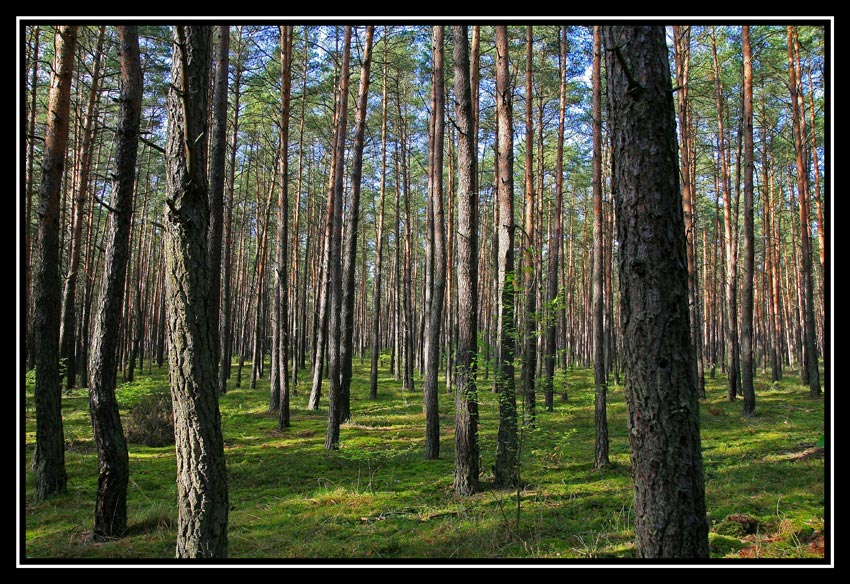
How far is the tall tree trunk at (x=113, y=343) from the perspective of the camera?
536 centimetres

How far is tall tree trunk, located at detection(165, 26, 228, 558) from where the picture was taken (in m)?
3.73

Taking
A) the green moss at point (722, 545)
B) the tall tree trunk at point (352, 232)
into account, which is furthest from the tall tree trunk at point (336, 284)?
the green moss at point (722, 545)

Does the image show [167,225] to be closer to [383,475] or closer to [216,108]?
[216,108]

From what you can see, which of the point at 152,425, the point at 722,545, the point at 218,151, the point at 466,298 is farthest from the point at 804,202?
the point at 152,425

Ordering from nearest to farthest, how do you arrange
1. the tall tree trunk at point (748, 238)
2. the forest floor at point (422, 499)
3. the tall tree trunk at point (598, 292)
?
the forest floor at point (422, 499) → the tall tree trunk at point (598, 292) → the tall tree trunk at point (748, 238)

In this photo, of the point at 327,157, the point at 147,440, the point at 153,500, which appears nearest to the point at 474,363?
the point at 153,500

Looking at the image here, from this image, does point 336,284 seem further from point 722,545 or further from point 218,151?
point 722,545

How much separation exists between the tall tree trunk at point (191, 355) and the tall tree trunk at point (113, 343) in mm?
2057

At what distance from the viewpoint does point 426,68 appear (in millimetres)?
17531

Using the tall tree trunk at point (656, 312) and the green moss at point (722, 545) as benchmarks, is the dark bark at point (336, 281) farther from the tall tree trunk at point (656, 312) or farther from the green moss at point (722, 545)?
the tall tree trunk at point (656, 312)

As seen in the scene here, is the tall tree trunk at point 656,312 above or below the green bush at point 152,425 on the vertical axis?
above


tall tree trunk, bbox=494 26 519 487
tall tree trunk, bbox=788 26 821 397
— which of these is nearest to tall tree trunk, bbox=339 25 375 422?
tall tree trunk, bbox=494 26 519 487

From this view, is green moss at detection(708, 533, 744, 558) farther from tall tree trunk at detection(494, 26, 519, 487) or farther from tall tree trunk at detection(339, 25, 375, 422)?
tall tree trunk at detection(339, 25, 375, 422)
